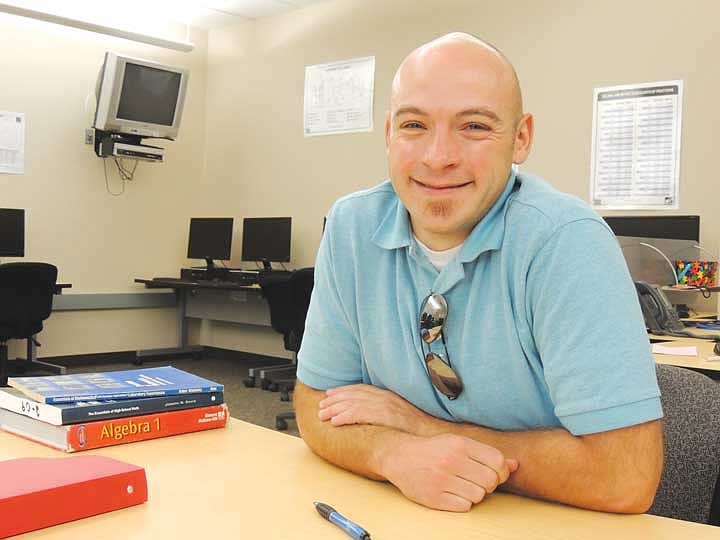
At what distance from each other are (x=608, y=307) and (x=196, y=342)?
20.7ft

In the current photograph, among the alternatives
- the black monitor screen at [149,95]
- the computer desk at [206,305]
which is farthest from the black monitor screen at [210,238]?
the black monitor screen at [149,95]

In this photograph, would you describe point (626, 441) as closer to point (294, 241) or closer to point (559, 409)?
point (559, 409)

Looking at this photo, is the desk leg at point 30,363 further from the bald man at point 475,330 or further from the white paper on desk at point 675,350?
the bald man at point 475,330

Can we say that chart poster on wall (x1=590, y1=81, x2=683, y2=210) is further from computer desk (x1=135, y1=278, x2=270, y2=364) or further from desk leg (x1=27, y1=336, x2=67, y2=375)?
desk leg (x1=27, y1=336, x2=67, y2=375)

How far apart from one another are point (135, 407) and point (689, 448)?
2.91ft

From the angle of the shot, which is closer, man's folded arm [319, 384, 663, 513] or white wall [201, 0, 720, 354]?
man's folded arm [319, 384, 663, 513]

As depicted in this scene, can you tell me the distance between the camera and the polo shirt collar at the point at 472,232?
1.12m

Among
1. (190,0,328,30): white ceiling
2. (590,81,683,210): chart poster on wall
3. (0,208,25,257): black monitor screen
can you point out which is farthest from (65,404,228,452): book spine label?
(190,0,328,30): white ceiling

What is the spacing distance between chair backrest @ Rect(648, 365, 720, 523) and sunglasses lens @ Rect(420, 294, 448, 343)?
0.40 metres

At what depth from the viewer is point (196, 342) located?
277 inches

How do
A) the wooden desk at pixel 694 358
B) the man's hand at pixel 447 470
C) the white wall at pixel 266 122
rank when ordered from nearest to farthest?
the man's hand at pixel 447 470 → the wooden desk at pixel 694 358 → the white wall at pixel 266 122

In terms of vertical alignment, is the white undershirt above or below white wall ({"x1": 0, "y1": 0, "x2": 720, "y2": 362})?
below

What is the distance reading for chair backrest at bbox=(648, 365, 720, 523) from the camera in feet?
3.93

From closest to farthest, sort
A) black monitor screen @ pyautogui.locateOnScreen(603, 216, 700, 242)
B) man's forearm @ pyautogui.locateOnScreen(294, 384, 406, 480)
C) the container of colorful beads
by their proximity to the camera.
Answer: man's forearm @ pyautogui.locateOnScreen(294, 384, 406, 480) → the container of colorful beads → black monitor screen @ pyautogui.locateOnScreen(603, 216, 700, 242)
